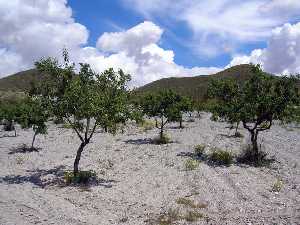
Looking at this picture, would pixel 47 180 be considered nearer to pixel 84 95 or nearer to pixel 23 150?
pixel 84 95

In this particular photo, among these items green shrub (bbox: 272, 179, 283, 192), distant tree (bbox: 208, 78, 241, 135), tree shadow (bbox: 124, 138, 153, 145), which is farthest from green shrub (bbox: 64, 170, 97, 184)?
tree shadow (bbox: 124, 138, 153, 145)

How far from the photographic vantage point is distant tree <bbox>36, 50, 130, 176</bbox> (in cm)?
2956

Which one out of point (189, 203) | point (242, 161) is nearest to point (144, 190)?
point (189, 203)

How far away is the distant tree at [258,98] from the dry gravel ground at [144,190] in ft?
13.9

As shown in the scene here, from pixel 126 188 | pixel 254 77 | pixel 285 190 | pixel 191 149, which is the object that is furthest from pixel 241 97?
pixel 126 188

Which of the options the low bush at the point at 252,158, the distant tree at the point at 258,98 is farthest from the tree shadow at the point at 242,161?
the distant tree at the point at 258,98

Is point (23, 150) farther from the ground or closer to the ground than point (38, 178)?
farther from the ground

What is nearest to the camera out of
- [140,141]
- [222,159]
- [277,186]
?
[277,186]

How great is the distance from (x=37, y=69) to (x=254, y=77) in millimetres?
17576

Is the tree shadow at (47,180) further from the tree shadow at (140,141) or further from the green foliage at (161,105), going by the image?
the green foliage at (161,105)

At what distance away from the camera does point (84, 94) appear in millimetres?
29750

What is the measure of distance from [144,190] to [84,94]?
7.63 metres

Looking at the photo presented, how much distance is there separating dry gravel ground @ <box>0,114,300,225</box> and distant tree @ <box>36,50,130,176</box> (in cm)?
404

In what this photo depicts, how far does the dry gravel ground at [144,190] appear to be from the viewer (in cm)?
2231
